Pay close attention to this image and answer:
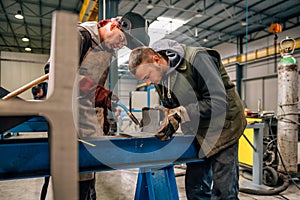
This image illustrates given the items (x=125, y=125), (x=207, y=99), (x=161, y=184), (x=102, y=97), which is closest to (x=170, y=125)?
(x=207, y=99)

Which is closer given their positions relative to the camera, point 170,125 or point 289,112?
point 170,125

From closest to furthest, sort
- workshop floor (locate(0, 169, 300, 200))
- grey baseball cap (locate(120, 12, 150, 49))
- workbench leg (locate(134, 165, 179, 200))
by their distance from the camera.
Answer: workbench leg (locate(134, 165, 179, 200))
grey baseball cap (locate(120, 12, 150, 49))
workshop floor (locate(0, 169, 300, 200))

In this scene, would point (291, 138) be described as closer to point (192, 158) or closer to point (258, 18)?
point (192, 158)

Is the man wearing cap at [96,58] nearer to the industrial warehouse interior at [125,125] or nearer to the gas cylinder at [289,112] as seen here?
the industrial warehouse interior at [125,125]

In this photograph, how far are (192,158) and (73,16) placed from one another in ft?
2.70

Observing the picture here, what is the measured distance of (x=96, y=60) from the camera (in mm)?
1237

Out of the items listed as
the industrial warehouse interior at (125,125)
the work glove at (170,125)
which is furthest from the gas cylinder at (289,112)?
the work glove at (170,125)

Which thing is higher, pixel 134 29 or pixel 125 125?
pixel 134 29

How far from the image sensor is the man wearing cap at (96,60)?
3.78ft

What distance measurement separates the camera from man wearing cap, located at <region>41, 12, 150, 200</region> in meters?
1.15

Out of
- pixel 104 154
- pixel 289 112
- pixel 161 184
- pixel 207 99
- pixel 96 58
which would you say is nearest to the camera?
pixel 104 154

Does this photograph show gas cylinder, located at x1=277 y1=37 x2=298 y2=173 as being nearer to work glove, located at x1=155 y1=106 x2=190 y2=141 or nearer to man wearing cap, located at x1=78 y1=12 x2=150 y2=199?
man wearing cap, located at x1=78 y1=12 x2=150 y2=199

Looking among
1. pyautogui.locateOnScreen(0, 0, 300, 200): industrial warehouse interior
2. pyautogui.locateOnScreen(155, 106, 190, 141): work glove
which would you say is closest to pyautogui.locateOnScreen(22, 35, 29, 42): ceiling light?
pyautogui.locateOnScreen(0, 0, 300, 200): industrial warehouse interior

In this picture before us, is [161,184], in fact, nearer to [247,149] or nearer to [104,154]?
[104,154]
